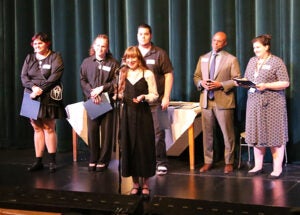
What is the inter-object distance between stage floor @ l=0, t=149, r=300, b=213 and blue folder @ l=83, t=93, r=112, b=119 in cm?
61

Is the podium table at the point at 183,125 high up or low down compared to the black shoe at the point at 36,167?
up

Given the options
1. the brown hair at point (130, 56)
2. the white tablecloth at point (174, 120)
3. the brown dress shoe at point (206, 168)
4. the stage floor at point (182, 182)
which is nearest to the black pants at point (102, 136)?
the stage floor at point (182, 182)

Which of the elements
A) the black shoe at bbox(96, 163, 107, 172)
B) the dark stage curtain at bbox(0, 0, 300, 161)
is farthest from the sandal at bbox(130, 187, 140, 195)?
the dark stage curtain at bbox(0, 0, 300, 161)

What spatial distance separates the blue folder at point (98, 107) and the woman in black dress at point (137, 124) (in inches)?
45.6

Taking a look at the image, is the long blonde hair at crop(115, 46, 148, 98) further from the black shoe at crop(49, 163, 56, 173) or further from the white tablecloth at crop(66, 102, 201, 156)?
the black shoe at crop(49, 163, 56, 173)

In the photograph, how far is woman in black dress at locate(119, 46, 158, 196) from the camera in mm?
4383

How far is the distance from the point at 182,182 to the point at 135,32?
211cm

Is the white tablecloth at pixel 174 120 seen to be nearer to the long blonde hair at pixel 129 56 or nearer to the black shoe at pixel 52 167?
the black shoe at pixel 52 167

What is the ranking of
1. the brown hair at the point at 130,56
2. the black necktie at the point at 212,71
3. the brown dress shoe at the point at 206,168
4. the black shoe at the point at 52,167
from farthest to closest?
the black shoe at the point at 52,167 → the brown dress shoe at the point at 206,168 → the black necktie at the point at 212,71 → the brown hair at the point at 130,56

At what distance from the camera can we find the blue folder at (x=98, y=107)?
557 cm

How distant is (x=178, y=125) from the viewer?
5.69 m

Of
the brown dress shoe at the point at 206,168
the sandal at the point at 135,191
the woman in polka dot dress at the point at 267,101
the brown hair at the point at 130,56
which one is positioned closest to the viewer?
the brown hair at the point at 130,56

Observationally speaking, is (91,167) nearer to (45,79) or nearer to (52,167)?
(52,167)

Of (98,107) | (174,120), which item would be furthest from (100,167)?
(174,120)
